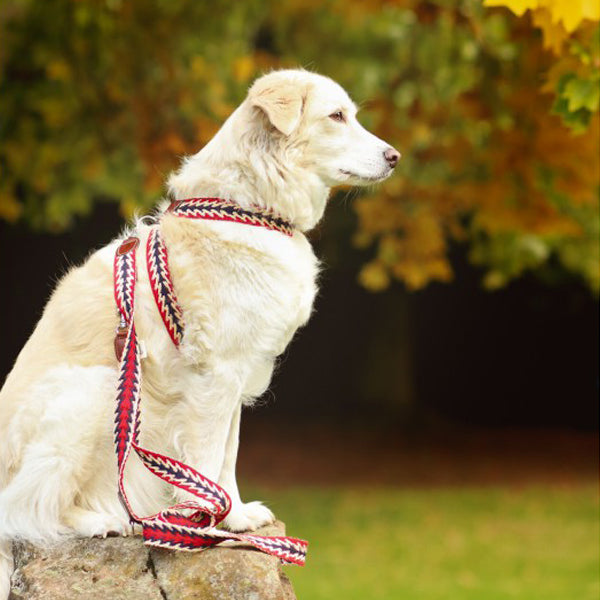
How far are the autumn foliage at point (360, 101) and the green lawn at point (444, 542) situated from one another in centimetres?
297

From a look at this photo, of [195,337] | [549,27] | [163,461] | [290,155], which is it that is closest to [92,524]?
[163,461]

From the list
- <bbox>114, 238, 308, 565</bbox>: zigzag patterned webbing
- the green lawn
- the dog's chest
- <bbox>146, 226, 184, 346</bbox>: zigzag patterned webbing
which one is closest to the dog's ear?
the dog's chest

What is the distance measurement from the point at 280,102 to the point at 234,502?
1623mm

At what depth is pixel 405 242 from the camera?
509 inches

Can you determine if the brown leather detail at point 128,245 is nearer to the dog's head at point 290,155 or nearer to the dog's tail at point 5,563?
the dog's head at point 290,155

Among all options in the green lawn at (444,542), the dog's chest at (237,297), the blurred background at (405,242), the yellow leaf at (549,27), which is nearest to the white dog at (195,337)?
the dog's chest at (237,297)

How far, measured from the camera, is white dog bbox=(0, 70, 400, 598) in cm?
388

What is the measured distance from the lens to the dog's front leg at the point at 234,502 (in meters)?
4.09

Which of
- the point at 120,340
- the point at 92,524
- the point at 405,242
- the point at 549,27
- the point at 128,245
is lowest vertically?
the point at 92,524

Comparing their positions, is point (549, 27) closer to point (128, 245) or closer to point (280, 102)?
point (280, 102)

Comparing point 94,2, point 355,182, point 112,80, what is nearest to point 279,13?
point 112,80

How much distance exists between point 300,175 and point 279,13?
9.66 m

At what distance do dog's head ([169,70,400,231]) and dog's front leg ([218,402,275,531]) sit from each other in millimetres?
876

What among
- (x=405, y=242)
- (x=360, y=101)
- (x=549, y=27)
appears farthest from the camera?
(x=405, y=242)
